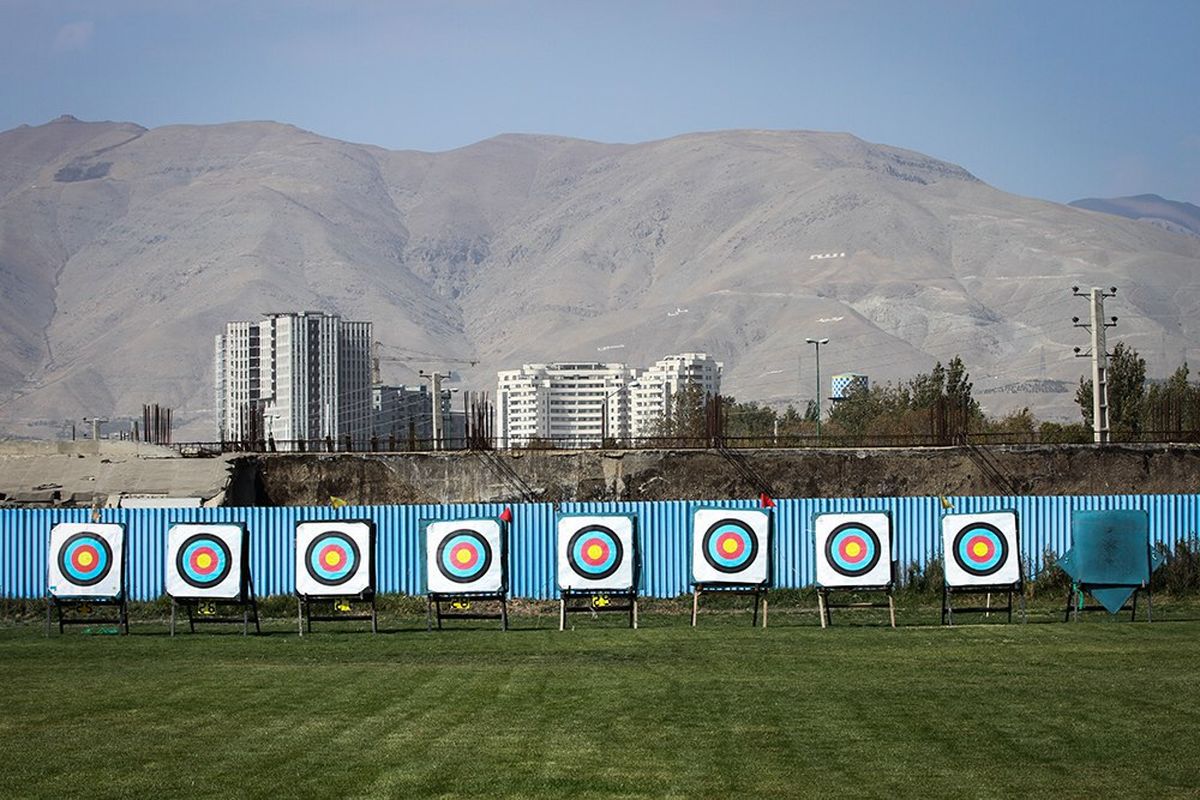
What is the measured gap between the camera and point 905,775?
39.6 ft

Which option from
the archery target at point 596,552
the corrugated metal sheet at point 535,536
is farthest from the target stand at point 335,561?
the corrugated metal sheet at point 535,536

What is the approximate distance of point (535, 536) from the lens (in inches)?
1363

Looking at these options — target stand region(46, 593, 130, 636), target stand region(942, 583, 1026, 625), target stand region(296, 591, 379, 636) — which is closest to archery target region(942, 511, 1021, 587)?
target stand region(942, 583, 1026, 625)

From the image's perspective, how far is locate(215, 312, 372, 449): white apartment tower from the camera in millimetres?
176750

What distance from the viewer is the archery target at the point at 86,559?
28.6 meters

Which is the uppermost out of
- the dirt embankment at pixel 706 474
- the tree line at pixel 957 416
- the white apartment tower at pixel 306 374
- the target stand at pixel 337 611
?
Result: the white apartment tower at pixel 306 374

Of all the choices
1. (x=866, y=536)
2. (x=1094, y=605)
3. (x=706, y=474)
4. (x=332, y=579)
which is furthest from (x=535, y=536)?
(x=1094, y=605)

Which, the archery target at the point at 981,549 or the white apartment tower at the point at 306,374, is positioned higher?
the white apartment tower at the point at 306,374

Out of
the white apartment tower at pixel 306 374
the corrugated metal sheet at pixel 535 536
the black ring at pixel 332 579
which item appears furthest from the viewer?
the white apartment tower at pixel 306 374

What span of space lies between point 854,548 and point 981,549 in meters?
2.25

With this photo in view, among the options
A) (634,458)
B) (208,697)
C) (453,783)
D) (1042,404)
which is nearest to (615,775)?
(453,783)

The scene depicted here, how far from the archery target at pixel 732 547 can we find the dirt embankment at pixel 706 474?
11436 mm

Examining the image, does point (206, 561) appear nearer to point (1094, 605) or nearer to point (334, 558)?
point (334, 558)

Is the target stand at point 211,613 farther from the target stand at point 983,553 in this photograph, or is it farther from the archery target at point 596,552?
the target stand at point 983,553
